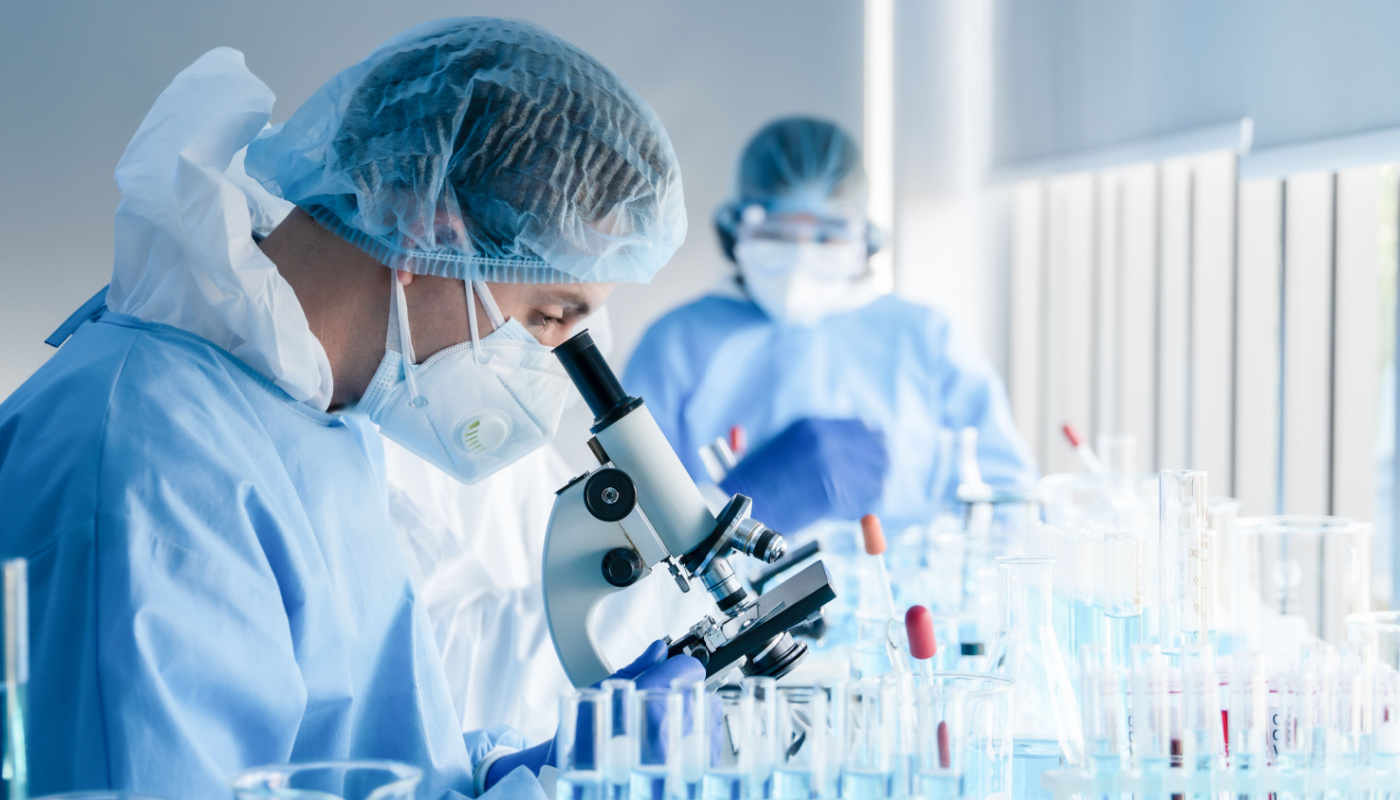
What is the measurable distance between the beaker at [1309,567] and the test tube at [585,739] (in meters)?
0.98

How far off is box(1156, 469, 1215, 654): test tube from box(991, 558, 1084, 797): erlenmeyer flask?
12 cm

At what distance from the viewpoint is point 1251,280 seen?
2.93 m

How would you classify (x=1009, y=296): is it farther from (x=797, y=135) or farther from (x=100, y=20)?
(x=100, y=20)

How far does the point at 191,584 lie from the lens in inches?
39.7

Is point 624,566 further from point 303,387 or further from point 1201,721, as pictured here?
point 1201,721

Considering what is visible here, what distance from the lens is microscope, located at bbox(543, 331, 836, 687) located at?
3.74 feet

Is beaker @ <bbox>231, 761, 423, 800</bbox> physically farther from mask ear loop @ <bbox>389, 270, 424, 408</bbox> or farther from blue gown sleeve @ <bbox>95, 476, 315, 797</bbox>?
mask ear loop @ <bbox>389, 270, 424, 408</bbox>

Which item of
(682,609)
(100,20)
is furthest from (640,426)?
(100,20)

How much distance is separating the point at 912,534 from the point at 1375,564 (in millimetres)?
1352

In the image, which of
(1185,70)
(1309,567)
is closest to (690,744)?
(1309,567)

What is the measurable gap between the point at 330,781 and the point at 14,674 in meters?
0.21

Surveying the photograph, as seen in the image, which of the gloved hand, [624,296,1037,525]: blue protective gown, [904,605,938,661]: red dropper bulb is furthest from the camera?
[624,296,1037,525]: blue protective gown

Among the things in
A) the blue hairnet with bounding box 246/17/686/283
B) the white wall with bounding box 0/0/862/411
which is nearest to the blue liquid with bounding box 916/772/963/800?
the blue hairnet with bounding box 246/17/686/283

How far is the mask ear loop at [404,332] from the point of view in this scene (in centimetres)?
128
